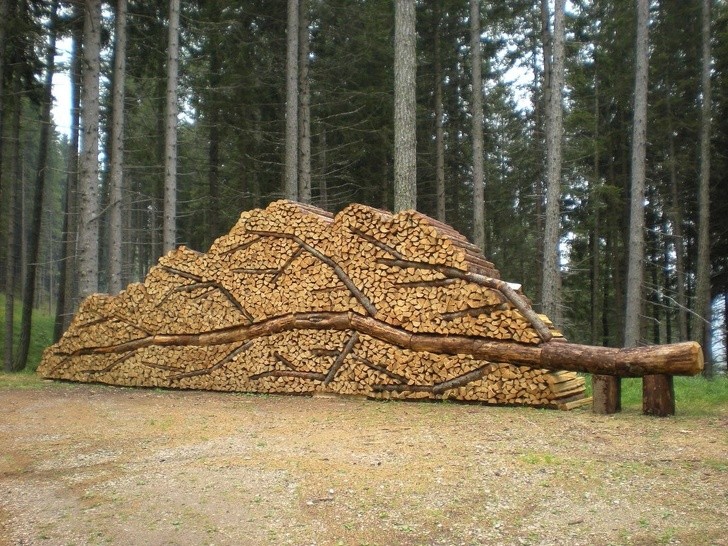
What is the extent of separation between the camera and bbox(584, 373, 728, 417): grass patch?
7230 mm

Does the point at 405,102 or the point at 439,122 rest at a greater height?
the point at 439,122

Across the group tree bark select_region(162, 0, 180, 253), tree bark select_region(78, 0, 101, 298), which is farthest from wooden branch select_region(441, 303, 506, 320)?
tree bark select_region(162, 0, 180, 253)

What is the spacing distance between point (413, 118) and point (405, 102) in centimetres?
34

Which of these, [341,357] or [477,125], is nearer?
[341,357]

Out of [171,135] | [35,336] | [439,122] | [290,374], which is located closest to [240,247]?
[290,374]

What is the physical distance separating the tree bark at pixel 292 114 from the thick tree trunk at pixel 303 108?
776mm

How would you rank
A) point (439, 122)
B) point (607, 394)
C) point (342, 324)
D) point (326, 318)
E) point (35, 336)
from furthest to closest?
point (35, 336) → point (439, 122) → point (326, 318) → point (342, 324) → point (607, 394)

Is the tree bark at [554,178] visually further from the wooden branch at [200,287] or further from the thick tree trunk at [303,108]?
the wooden branch at [200,287]

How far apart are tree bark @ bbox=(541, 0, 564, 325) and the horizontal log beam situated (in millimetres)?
6304

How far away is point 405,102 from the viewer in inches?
454

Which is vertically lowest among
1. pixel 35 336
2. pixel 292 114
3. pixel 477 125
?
pixel 35 336

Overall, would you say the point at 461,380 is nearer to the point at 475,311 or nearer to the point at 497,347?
the point at 497,347

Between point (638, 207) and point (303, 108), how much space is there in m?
8.84

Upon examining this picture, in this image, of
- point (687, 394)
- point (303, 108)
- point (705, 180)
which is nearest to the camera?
point (687, 394)
